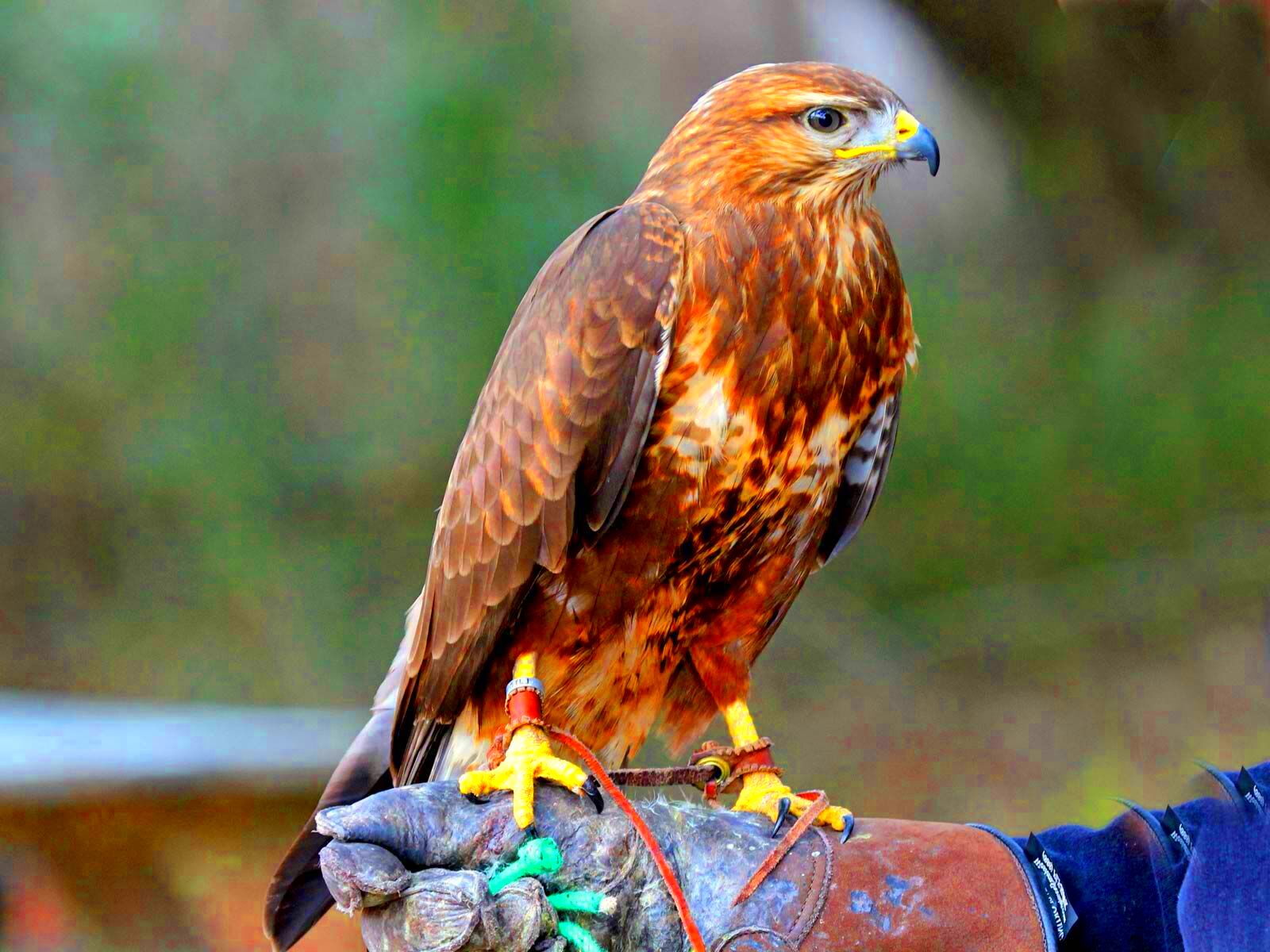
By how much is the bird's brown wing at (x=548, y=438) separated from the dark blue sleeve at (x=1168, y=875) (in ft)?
2.87

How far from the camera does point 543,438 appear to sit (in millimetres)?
1891

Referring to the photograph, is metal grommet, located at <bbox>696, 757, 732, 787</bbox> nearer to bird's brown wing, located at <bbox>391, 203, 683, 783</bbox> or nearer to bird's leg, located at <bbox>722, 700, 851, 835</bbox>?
bird's leg, located at <bbox>722, 700, 851, 835</bbox>

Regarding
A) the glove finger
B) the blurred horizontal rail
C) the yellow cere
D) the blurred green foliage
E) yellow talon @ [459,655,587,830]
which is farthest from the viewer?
the blurred green foliage

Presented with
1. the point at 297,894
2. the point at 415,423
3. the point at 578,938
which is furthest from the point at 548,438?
the point at 415,423

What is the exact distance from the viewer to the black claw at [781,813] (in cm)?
186

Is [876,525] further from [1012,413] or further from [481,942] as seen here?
[481,942]

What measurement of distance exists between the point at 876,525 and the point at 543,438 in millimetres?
2705

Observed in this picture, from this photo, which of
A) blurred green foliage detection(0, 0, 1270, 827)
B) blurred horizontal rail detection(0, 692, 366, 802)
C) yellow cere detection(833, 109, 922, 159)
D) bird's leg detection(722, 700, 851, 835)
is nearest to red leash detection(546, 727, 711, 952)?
bird's leg detection(722, 700, 851, 835)

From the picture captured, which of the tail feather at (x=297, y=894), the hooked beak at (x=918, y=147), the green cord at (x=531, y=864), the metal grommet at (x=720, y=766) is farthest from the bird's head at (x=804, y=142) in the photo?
the tail feather at (x=297, y=894)

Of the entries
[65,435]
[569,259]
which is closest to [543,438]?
[569,259]

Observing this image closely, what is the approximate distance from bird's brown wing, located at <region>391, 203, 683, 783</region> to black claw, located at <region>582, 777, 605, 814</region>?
306mm

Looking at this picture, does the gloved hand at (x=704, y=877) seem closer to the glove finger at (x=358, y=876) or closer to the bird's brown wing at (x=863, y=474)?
the glove finger at (x=358, y=876)

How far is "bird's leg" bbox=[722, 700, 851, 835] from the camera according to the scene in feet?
6.13

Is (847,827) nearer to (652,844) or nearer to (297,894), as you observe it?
(652,844)
